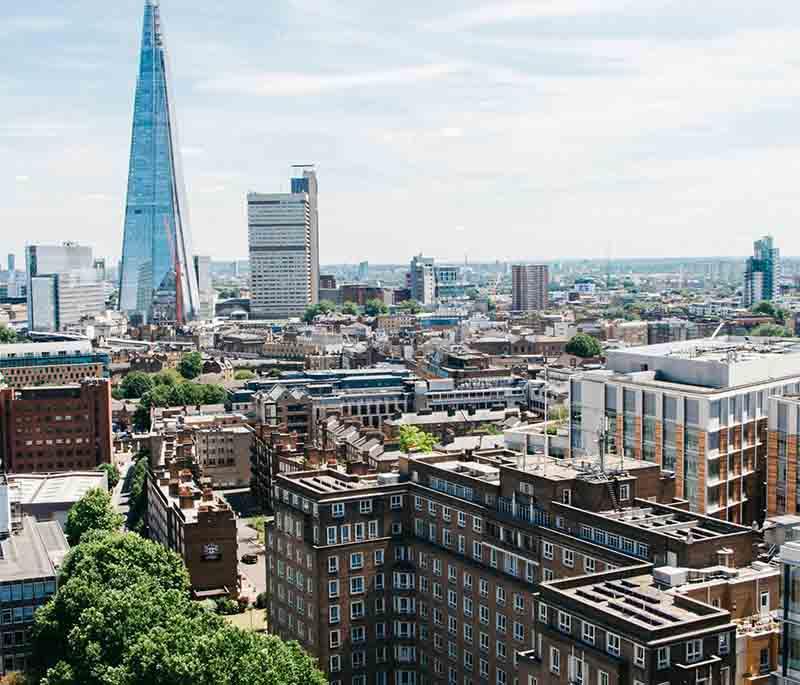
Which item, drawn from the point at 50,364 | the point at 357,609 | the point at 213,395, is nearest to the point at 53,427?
the point at 213,395

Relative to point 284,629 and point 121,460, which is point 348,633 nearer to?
point 284,629

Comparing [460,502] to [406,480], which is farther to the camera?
[406,480]

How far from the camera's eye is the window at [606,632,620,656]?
38.0 metres

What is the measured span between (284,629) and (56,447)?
74.7 m

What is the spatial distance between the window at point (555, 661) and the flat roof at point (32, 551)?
3996 centimetres

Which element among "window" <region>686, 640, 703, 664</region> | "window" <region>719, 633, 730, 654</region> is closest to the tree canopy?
"window" <region>686, 640, 703, 664</region>

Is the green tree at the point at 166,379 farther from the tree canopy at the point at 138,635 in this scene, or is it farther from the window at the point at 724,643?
the window at the point at 724,643

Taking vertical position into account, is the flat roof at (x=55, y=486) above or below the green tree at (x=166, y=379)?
below

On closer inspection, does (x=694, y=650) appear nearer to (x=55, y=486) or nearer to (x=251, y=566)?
(x=251, y=566)

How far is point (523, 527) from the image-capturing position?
53312mm

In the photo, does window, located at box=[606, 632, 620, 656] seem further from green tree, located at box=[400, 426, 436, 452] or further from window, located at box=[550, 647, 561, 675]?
green tree, located at box=[400, 426, 436, 452]

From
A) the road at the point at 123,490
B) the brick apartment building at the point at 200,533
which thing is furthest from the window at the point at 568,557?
the road at the point at 123,490

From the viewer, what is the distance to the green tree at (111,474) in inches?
4822

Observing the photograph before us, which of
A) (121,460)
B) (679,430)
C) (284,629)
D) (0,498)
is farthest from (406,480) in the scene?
(121,460)
